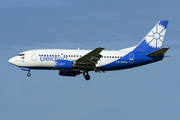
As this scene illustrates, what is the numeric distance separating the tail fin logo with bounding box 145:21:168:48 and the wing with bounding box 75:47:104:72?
9.97m

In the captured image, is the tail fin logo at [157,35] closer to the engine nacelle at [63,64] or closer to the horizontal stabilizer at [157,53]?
the horizontal stabilizer at [157,53]

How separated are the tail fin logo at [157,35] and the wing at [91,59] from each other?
392 inches

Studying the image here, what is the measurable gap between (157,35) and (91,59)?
1263 centimetres

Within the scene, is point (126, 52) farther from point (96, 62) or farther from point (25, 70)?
point (25, 70)

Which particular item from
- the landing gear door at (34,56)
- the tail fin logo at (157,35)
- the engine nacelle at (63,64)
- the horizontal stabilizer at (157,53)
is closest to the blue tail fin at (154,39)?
the tail fin logo at (157,35)

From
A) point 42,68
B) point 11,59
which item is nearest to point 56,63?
point 42,68

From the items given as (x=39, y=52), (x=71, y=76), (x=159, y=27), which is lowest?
(x=71, y=76)

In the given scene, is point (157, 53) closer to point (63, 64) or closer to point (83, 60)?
point (83, 60)

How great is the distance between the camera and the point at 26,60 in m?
53.8

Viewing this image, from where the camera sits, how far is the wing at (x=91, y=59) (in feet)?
164

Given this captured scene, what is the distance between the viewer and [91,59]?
51844 millimetres

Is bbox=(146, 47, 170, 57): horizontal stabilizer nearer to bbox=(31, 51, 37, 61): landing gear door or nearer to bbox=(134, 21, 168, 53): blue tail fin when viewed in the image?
bbox=(134, 21, 168, 53): blue tail fin

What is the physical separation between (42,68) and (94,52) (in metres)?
9.16

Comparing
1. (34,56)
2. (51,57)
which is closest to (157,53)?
(51,57)
